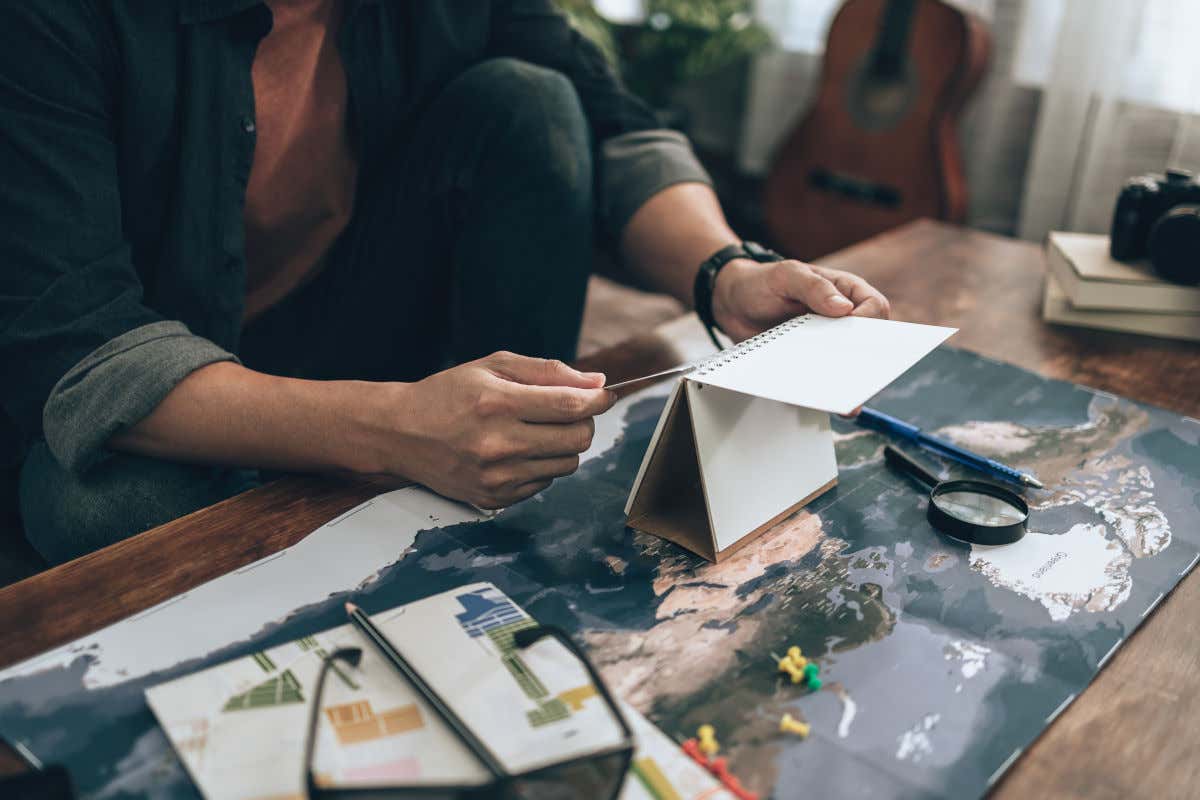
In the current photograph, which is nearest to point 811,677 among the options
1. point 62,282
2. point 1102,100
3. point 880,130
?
point 62,282

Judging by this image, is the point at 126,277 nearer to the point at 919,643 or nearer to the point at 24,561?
the point at 24,561

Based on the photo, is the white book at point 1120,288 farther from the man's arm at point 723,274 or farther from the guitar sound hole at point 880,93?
the guitar sound hole at point 880,93

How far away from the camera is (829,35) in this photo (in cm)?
229

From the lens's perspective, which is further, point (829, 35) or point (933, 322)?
point (829, 35)

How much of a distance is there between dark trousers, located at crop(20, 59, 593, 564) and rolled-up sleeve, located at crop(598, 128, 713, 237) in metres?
0.06

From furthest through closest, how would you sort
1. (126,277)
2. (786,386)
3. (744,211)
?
1. (744,211)
2. (126,277)
3. (786,386)

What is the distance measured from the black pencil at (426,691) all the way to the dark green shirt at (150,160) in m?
0.28

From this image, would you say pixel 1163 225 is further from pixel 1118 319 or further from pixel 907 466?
pixel 907 466

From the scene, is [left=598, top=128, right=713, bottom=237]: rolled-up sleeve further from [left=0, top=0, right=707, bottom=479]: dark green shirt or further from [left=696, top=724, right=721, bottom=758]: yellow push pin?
[left=696, top=724, right=721, bottom=758]: yellow push pin

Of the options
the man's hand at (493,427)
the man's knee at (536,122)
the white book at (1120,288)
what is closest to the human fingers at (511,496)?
the man's hand at (493,427)

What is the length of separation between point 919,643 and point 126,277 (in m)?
0.70

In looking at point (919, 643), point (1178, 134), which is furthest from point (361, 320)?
point (1178, 134)

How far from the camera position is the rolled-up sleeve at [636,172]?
1177 mm

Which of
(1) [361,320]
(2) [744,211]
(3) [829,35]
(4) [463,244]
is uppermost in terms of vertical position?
(3) [829,35]
